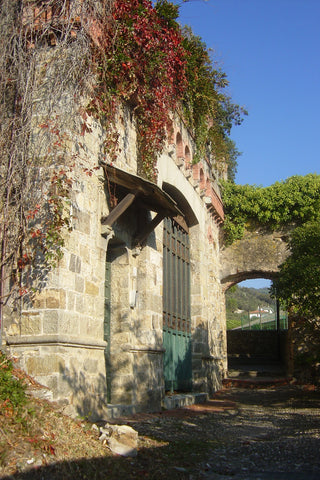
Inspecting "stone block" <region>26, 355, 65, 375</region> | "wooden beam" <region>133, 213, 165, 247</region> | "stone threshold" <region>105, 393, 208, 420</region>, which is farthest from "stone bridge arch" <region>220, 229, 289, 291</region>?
"stone block" <region>26, 355, 65, 375</region>

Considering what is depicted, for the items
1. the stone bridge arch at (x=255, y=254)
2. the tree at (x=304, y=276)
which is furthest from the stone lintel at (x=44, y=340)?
the stone bridge arch at (x=255, y=254)

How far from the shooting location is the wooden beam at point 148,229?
7.50m

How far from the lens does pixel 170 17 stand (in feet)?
28.4

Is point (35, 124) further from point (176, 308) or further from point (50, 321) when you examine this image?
point (176, 308)

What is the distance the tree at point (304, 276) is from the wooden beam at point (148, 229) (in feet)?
11.1

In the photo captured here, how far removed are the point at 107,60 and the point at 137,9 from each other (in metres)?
1.08

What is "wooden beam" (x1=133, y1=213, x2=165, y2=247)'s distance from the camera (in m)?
7.50

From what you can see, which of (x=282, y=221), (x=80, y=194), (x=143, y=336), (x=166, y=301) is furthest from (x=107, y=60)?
(x=282, y=221)

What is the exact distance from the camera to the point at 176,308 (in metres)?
9.99

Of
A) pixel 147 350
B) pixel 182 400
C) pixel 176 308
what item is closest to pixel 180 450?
pixel 147 350

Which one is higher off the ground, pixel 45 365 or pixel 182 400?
pixel 45 365

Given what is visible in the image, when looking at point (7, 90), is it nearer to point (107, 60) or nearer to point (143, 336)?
point (107, 60)

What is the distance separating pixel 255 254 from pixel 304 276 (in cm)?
595

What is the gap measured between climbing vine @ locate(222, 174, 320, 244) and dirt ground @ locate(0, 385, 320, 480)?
7966mm
